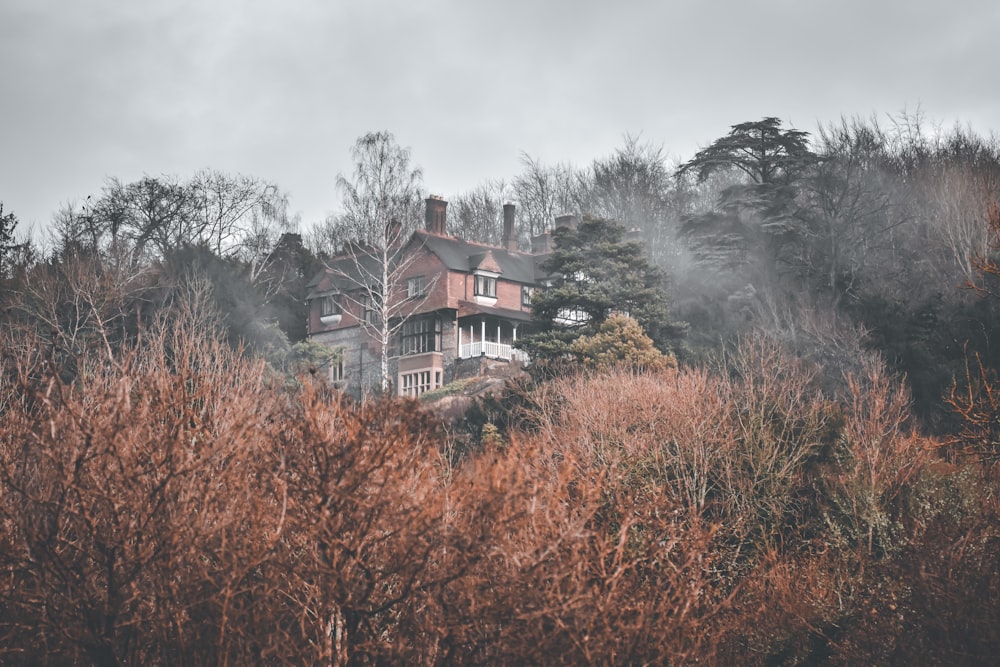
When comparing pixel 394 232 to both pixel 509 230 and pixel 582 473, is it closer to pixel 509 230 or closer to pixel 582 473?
pixel 509 230

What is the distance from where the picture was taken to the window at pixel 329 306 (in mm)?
58188

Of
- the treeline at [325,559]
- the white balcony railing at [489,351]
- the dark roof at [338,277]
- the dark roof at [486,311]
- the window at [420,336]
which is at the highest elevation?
the dark roof at [338,277]

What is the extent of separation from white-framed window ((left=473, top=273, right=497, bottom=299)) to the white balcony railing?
3.48 metres

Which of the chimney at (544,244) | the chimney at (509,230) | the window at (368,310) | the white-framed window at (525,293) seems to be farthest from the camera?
the chimney at (544,244)

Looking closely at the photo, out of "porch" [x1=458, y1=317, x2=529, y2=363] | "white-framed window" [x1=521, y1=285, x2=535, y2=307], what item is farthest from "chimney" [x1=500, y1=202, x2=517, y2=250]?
"porch" [x1=458, y1=317, x2=529, y2=363]

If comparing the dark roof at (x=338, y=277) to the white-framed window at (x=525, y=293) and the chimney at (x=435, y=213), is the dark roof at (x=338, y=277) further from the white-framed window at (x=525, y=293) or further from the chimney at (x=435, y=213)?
the white-framed window at (x=525, y=293)

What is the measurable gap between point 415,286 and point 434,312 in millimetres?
2914

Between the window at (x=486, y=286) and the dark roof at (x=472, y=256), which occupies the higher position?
the dark roof at (x=472, y=256)

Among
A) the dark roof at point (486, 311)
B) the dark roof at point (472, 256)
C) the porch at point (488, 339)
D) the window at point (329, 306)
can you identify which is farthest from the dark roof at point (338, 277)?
the porch at point (488, 339)

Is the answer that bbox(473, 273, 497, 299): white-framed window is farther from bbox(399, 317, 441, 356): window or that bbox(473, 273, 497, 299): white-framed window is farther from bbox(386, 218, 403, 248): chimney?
bbox(386, 218, 403, 248): chimney

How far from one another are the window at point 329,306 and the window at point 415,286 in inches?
172

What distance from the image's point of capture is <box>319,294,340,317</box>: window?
58188mm

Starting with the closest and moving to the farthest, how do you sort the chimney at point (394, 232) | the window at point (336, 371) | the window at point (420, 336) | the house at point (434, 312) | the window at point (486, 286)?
1. the chimney at point (394, 232)
2. the house at point (434, 312)
3. the window at point (336, 371)
4. the window at point (420, 336)
5. the window at point (486, 286)

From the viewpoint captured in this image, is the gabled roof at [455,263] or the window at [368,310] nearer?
the window at [368,310]
